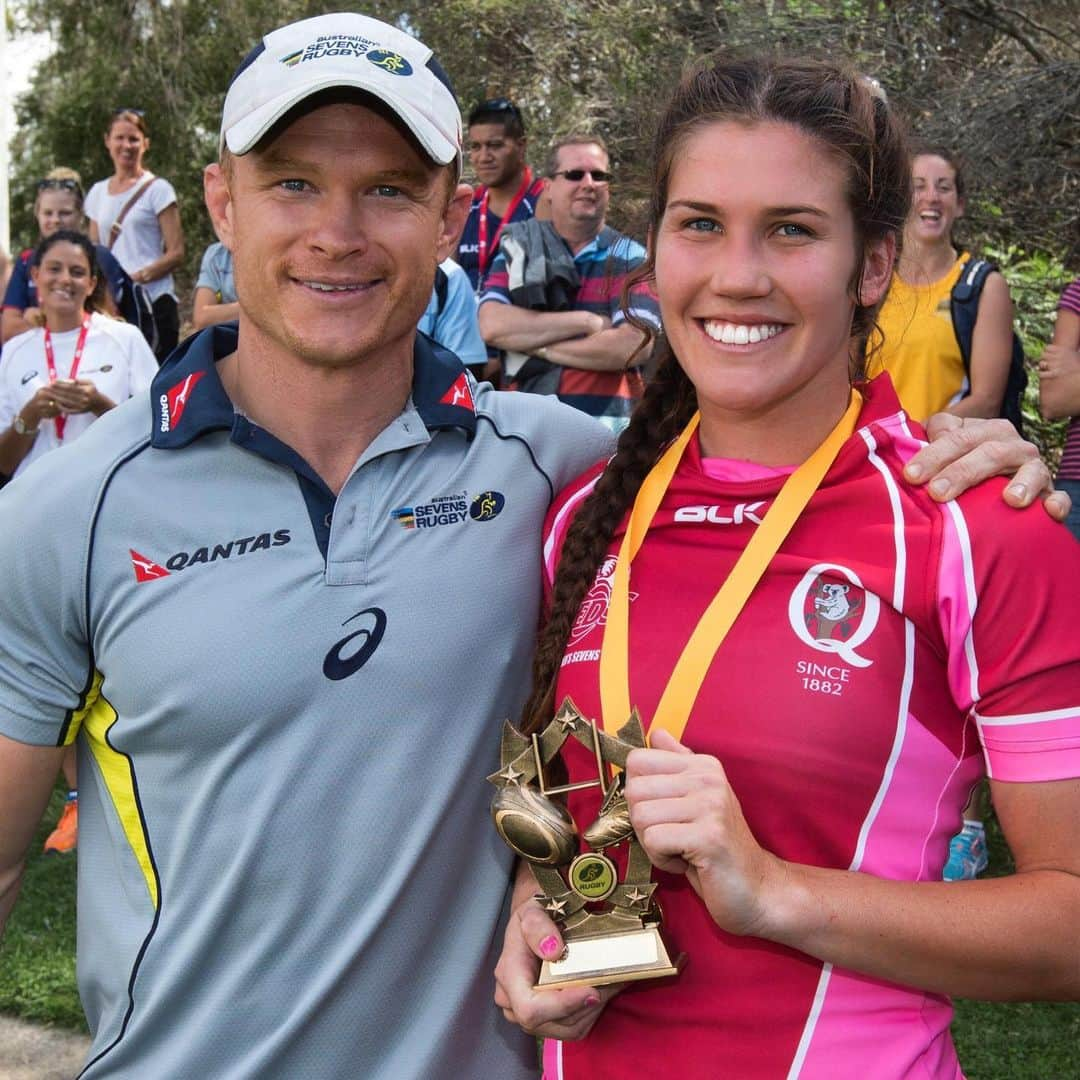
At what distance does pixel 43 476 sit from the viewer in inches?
85.7

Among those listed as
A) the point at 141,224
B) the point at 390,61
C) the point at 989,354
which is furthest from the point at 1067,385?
the point at 141,224

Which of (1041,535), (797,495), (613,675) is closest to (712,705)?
(613,675)

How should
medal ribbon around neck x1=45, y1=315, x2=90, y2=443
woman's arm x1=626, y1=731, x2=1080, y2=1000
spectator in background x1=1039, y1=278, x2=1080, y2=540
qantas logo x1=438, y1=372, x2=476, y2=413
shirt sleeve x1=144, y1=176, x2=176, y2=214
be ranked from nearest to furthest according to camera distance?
woman's arm x1=626, y1=731, x2=1080, y2=1000 < qantas logo x1=438, y1=372, x2=476, y2=413 < spectator in background x1=1039, y1=278, x2=1080, y2=540 < medal ribbon around neck x1=45, y1=315, x2=90, y2=443 < shirt sleeve x1=144, y1=176, x2=176, y2=214

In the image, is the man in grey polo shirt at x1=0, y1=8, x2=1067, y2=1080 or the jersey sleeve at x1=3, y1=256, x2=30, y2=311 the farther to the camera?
the jersey sleeve at x1=3, y1=256, x2=30, y2=311

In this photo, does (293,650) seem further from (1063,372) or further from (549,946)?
(1063,372)

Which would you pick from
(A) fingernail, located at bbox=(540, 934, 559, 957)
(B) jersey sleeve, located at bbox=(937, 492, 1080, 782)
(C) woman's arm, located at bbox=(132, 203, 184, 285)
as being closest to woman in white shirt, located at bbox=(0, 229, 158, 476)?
(C) woman's arm, located at bbox=(132, 203, 184, 285)

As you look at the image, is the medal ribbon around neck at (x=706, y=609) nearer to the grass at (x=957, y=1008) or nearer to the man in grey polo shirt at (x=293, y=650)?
the man in grey polo shirt at (x=293, y=650)

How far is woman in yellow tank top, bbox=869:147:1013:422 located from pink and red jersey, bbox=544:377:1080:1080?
378 cm

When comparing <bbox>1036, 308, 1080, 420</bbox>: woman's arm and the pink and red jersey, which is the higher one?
the pink and red jersey

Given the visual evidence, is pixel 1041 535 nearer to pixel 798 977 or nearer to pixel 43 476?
pixel 798 977

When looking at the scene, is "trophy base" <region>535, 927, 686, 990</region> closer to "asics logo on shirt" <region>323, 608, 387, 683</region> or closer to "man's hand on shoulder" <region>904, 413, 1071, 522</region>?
"asics logo on shirt" <region>323, 608, 387, 683</region>

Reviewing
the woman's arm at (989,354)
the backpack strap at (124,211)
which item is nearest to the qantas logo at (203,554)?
the woman's arm at (989,354)

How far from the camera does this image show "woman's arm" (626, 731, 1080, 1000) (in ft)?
5.91

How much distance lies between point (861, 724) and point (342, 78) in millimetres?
1241
